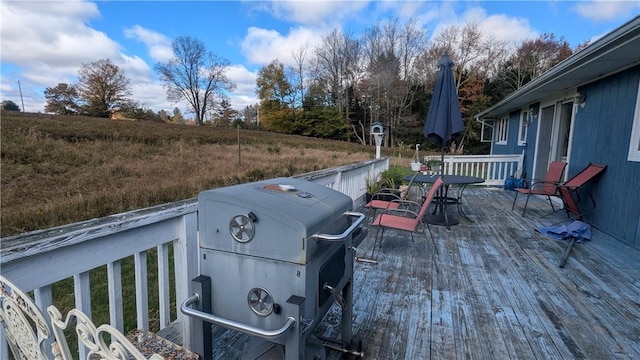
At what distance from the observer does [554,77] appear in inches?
189

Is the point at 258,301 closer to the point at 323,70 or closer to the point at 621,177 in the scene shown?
the point at 621,177

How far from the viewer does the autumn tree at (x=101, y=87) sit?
3105 cm

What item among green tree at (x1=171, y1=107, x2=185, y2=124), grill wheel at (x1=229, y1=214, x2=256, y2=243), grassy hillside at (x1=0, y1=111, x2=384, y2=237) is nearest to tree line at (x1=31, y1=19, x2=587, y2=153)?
green tree at (x1=171, y1=107, x2=185, y2=124)

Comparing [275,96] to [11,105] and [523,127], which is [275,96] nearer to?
[11,105]

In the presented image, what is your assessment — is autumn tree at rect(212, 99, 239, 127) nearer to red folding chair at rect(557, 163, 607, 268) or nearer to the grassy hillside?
the grassy hillside

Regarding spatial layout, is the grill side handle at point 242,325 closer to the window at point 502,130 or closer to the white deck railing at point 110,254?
the white deck railing at point 110,254

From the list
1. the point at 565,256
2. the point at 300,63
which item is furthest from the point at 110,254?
the point at 300,63

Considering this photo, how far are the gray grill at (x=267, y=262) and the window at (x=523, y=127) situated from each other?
8709 mm

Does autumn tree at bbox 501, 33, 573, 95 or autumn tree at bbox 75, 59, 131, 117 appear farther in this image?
autumn tree at bbox 75, 59, 131, 117

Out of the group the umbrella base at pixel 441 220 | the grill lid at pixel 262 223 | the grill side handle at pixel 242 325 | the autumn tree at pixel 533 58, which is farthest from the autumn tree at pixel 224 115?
the grill side handle at pixel 242 325

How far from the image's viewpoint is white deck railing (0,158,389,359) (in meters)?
1.02

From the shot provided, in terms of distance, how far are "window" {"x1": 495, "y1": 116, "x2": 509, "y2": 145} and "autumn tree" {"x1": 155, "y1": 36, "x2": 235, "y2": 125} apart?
31.9 meters

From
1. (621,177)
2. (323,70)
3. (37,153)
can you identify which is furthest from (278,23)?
(621,177)

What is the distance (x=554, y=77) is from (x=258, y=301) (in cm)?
551
